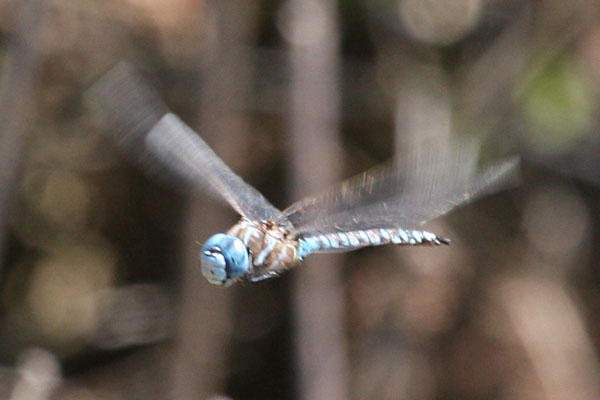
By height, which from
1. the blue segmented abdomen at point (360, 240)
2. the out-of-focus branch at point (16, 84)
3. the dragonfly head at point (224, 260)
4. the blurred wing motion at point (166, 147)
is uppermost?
the out-of-focus branch at point (16, 84)

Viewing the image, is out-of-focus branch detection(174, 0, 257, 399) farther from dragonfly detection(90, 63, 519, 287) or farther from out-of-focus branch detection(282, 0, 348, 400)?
dragonfly detection(90, 63, 519, 287)

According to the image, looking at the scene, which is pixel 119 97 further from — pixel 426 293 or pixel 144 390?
pixel 426 293

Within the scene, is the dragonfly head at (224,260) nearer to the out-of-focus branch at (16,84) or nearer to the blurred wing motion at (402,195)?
the blurred wing motion at (402,195)

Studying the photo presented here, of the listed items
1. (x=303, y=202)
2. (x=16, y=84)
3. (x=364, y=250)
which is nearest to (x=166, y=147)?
(x=303, y=202)

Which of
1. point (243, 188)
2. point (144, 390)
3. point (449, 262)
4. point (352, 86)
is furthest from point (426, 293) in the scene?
point (243, 188)

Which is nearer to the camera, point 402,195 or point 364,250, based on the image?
point 402,195

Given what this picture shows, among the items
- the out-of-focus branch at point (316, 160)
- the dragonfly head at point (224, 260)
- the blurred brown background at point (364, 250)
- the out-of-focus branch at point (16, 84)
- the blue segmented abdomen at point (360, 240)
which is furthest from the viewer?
the blurred brown background at point (364, 250)

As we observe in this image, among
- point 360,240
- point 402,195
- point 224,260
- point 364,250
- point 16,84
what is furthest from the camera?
point 364,250

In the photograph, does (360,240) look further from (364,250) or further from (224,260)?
(364,250)

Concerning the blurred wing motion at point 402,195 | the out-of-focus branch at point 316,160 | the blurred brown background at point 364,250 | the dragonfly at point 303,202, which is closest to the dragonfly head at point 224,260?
the dragonfly at point 303,202
